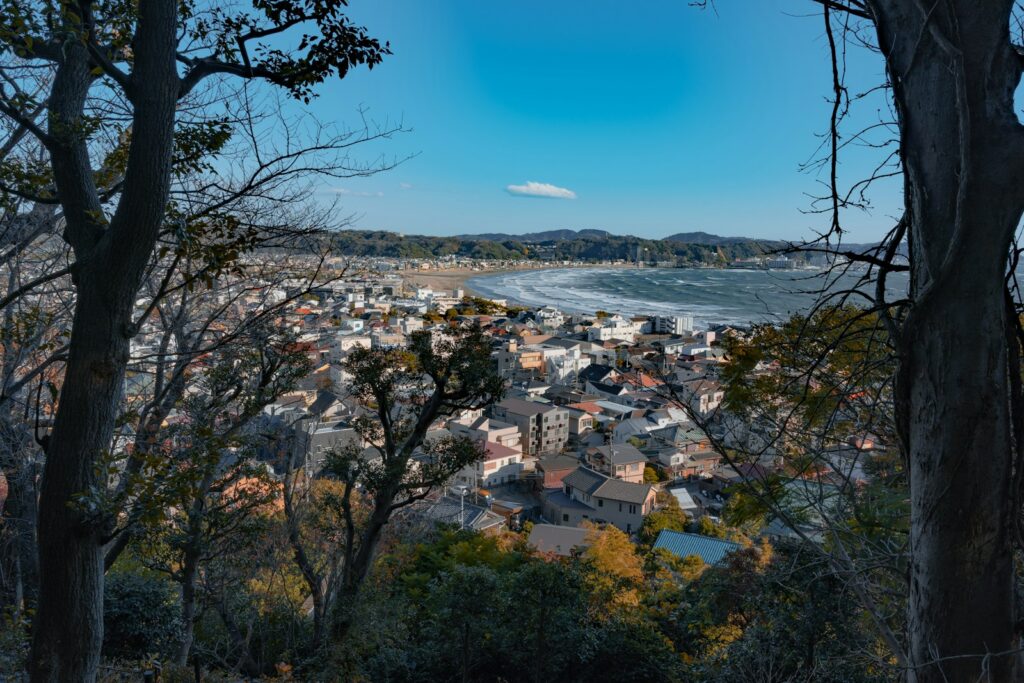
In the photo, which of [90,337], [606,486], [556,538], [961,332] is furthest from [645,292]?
[961,332]

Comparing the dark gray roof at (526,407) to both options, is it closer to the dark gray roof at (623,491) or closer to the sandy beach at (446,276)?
the dark gray roof at (623,491)

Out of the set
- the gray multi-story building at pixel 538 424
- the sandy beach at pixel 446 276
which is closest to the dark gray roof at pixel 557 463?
the gray multi-story building at pixel 538 424

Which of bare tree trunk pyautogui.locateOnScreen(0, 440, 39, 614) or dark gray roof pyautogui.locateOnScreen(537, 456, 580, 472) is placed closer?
bare tree trunk pyautogui.locateOnScreen(0, 440, 39, 614)

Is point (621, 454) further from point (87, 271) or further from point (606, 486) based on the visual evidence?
point (87, 271)

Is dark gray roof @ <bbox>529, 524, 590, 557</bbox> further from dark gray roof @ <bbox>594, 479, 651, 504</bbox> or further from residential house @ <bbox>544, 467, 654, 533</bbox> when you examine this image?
dark gray roof @ <bbox>594, 479, 651, 504</bbox>

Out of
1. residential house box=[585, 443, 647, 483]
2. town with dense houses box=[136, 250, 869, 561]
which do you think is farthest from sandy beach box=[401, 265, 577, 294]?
residential house box=[585, 443, 647, 483]

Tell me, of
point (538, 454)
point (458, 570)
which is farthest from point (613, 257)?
point (458, 570)
